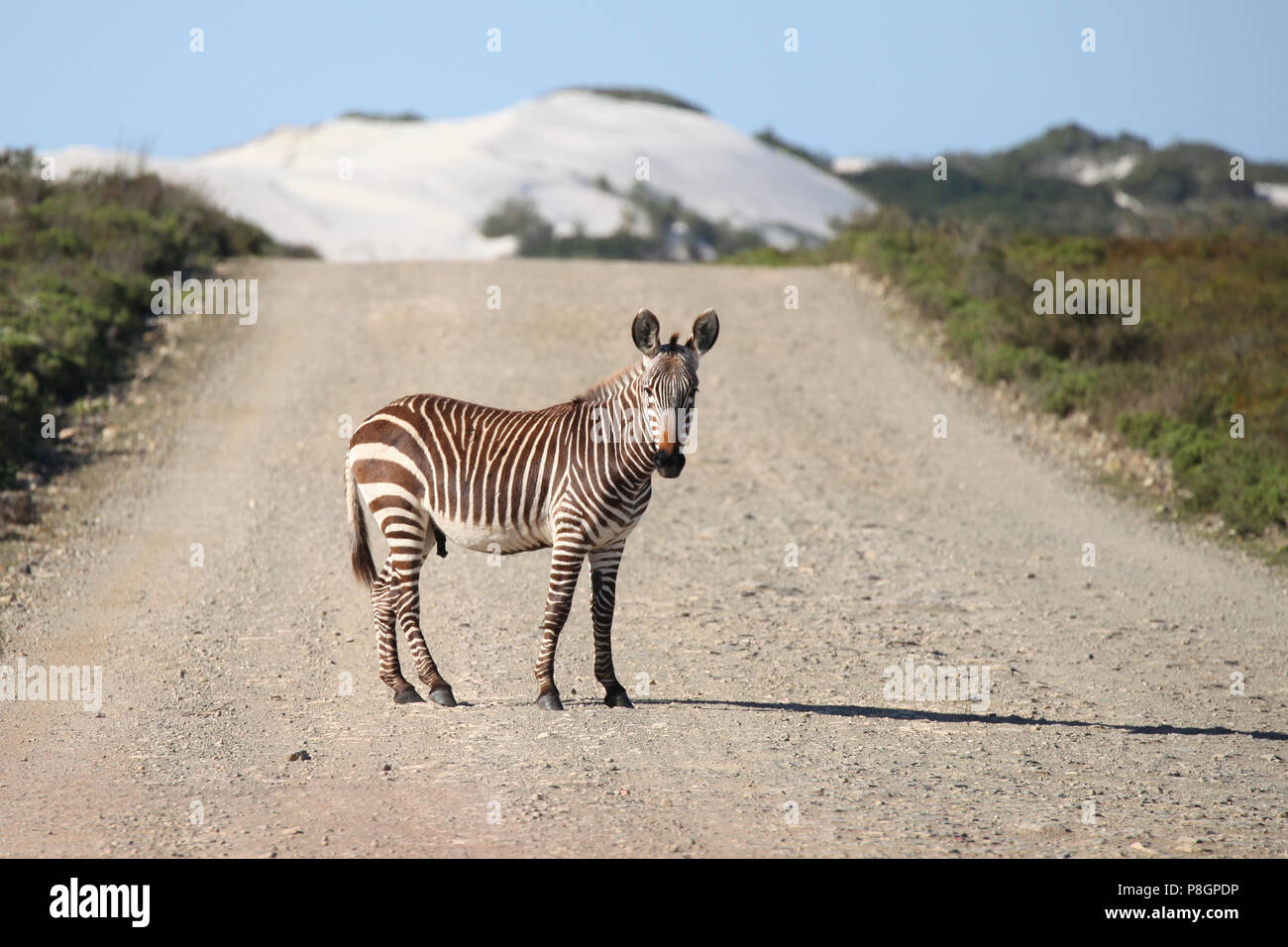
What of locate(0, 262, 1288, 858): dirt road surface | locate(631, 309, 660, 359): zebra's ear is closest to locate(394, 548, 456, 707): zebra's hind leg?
locate(0, 262, 1288, 858): dirt road surface

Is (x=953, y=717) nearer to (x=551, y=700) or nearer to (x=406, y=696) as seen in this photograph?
(x=551, y=700)

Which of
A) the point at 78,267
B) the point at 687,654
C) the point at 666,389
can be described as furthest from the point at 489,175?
the point at 666,389

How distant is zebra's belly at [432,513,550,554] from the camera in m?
8.01

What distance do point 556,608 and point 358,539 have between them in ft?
4.87

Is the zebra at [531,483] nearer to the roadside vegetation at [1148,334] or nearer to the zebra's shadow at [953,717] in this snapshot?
the zebra's shadow at [953,717]

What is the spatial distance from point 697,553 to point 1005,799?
643cm

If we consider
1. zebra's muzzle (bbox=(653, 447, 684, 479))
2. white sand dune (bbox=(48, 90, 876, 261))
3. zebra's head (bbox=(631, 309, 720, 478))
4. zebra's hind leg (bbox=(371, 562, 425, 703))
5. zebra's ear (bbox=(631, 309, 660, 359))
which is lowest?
zebra's hind leg (bbox=(371, 562, 425, 703))

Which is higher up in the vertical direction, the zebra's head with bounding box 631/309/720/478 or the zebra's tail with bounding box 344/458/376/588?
the zebra's head with bounding box 631/309/720/478

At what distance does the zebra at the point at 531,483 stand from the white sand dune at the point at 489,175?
179ft

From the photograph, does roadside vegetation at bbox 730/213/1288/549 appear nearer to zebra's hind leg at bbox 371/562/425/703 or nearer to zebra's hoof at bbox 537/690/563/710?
zebra's hoof at bbox 537/690/563/710

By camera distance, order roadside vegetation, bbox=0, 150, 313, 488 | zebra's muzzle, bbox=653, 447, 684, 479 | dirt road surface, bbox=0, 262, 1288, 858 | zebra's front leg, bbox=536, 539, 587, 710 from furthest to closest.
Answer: roadside vegetation, bbox=0, 150, 313, 488 → zebra's front leg, bbox=536, 539, 587, 710 → zebra's muzzle, bbox=653, 447, 684, 479 → dirt road surface, bbox=0, 262, 1288, 858

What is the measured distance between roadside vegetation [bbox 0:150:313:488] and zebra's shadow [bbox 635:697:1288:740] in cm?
947

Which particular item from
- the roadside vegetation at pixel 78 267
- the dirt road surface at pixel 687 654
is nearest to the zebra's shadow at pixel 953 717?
the dirt road surface at pixel 687 654

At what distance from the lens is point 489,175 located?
260 feet
